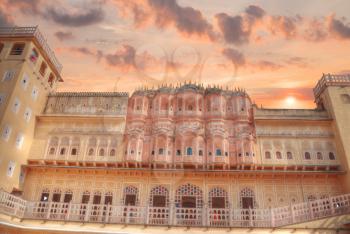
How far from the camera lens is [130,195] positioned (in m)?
20.4

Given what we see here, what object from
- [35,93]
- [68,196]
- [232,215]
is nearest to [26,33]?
[35,93]

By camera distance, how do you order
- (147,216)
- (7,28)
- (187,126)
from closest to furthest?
(147,216), (187,126), (7,28)

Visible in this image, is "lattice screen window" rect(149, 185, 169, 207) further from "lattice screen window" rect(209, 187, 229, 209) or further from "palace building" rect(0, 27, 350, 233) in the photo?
"lattice screen window" rect(209, 187, 229, 209)

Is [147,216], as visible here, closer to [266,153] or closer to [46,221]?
[46,221]

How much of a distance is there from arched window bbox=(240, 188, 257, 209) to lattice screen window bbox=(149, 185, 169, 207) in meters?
5.24

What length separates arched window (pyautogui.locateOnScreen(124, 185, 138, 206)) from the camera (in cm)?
2014

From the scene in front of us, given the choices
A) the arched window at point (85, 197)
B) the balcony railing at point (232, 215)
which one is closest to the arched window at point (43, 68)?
the arched window at point (85, 197)

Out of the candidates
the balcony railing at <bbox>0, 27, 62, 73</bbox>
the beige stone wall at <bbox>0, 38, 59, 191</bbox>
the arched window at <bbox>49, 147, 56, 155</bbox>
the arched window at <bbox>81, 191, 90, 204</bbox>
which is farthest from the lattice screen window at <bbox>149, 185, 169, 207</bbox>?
the balcony railing at <bbox>0, 27, 62, 73</bbox>

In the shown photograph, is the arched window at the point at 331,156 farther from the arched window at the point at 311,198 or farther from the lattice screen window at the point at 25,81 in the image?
the lattice screen window at the point at 25,81

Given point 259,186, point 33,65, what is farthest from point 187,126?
point 33,65

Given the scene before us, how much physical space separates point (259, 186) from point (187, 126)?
675 cm

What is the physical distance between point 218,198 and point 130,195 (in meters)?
6.25

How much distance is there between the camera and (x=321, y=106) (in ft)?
78.1

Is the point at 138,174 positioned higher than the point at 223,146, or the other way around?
the point at 223,146
